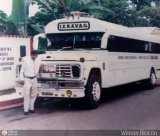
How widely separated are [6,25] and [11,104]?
5.51 ft

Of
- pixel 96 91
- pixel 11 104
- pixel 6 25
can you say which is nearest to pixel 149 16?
pixel 96 91

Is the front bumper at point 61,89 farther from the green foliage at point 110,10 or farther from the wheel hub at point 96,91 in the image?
the green foliage at point 110,10

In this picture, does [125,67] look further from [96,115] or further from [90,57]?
[96,115]

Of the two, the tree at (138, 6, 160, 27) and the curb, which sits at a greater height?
the tree at (138, 6, 160, 27)

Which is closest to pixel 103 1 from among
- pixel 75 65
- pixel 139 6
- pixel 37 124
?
pixel 139 6

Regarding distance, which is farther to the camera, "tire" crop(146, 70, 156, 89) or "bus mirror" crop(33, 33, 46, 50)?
"tire" crop(146, 70, 156, 89)

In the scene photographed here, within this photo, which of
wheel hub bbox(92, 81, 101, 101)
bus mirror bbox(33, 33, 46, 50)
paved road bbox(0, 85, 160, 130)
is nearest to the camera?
paved road bbox(0, 85, 160, 130)

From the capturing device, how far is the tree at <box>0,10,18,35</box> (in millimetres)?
6047

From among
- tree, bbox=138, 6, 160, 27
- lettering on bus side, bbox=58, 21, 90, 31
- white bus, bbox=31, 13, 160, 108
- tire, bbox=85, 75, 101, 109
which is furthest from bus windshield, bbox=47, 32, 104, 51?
tree, bbox=138, 6, 160, 27

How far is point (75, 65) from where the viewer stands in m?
6.76

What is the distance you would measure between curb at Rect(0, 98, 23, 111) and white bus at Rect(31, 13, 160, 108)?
724mm

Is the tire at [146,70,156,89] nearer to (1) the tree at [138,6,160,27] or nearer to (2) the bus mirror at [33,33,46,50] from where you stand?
(1) the tree at [138,6,160,27]

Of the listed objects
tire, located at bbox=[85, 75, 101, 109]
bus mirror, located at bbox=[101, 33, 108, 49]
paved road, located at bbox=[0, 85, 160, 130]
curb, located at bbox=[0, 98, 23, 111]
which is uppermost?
bus mirror, located at bbox=[101, 33, 108, 49]

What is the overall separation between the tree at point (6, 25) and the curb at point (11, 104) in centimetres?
Answer: 130
